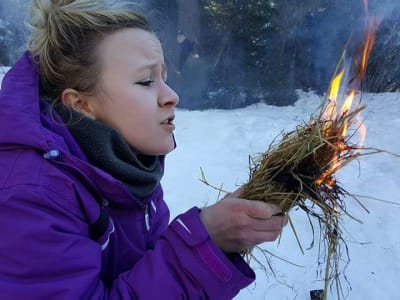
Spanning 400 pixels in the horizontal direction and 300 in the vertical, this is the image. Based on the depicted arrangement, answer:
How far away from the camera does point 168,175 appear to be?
→ 4.81m

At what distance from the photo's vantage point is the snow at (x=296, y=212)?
10.4ft

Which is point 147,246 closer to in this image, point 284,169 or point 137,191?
point 137,191

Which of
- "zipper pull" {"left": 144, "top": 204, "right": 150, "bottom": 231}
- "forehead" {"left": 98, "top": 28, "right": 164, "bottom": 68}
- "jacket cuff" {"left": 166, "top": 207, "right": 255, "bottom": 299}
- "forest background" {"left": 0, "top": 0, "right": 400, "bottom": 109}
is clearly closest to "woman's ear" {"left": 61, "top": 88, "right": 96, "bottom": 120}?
"forehead" {"left": 98, "top": 28, "right": 164, "bottom": 68}

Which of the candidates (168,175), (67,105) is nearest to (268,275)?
(168,175)

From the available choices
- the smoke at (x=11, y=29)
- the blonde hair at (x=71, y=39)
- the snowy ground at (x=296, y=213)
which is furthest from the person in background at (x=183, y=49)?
the blonde hair at (x=71, y=39)

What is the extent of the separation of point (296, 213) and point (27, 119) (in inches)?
129

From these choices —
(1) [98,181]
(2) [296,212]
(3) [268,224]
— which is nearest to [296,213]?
(2) [296,212]

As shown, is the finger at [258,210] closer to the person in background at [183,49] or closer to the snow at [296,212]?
the snow at [296,212]

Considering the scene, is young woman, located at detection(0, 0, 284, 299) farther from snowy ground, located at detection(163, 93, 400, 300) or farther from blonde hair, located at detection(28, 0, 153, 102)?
snowy ground, located at detection(163, 93, 400, 300)

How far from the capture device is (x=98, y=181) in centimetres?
113

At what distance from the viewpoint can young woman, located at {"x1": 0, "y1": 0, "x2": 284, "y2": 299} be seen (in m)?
0.96

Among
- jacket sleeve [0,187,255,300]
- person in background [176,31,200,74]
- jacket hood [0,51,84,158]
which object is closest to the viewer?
jacket sleeve [0,187,255,300]

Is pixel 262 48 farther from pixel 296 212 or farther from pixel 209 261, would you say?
pixel 209 261

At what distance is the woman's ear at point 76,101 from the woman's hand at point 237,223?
0.52 m
